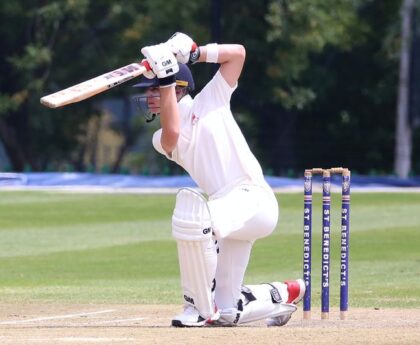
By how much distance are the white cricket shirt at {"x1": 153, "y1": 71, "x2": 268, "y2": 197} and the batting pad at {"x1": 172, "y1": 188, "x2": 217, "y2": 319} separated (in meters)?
0.27

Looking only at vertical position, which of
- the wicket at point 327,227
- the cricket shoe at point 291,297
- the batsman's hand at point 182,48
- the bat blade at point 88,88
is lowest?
the cricket shoe at point 291,297

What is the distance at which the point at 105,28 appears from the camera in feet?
107

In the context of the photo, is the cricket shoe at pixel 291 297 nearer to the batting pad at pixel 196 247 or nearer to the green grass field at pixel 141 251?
the batting pad at pixel 196 247

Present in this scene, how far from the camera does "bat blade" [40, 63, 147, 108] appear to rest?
270 inches

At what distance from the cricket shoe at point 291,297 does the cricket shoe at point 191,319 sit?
570 mm

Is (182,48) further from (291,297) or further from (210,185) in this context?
(291,297)

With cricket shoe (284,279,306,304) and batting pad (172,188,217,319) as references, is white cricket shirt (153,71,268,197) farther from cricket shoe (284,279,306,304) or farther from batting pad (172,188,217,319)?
cricket shoe (284,279,306,304)

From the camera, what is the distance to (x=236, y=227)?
747 cm

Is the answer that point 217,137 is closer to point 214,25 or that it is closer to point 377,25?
point 214,25

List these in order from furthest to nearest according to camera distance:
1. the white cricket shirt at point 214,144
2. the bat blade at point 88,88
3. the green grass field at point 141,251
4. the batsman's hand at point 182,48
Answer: the green grass field at point 141,251 < the white cricket shirt at point 214,144 < the batsman's hand at point 182,48 < the bat blade at point 88,88

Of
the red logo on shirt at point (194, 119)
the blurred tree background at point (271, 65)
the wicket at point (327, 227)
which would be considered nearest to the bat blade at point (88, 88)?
the red logo on shirt at point (194, 119)

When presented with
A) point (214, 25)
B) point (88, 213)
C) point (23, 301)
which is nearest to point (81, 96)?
point (23, 301)

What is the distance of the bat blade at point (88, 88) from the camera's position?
6.87 metres

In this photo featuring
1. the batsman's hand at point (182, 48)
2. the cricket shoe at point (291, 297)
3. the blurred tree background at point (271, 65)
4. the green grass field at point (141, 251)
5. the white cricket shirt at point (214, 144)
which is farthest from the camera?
the blurred tree background at point (271, 65)
